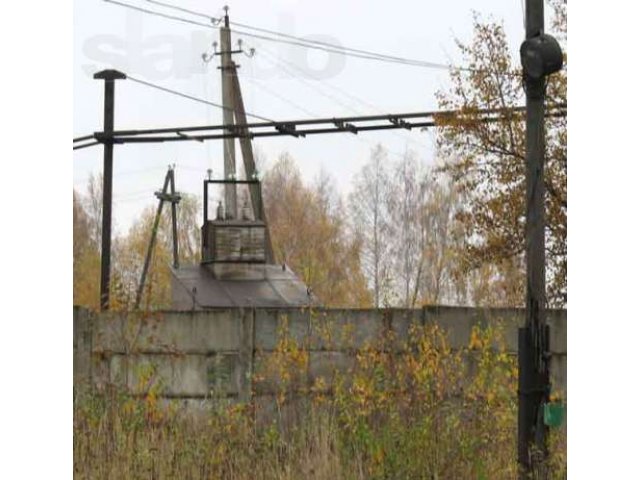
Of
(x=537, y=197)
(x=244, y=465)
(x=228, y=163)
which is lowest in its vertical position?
(x=244, y=465)

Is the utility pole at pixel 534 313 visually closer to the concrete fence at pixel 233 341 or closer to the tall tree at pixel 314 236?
the concrete fence at pixel 233 341

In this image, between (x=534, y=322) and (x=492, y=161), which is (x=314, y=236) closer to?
(x=492, y=161)

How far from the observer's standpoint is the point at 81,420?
8.89 m

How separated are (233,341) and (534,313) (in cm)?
497

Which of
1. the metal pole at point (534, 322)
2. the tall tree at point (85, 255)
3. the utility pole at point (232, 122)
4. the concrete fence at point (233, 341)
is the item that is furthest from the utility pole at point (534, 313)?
the tall tree at point (85, 255)

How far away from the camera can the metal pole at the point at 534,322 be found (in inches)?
269

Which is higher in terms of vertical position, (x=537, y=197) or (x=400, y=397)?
(x=537, y=197)

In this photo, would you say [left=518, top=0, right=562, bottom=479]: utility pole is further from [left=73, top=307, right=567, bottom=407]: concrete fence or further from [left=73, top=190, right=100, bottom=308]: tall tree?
[left=73, top=190, right=100, bottom=308]: tall tree

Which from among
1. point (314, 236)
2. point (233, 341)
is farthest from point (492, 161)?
point (314, 236)

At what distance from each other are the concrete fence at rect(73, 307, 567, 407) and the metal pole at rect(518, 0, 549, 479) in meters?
3.00

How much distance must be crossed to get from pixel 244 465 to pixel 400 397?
1.20 m
